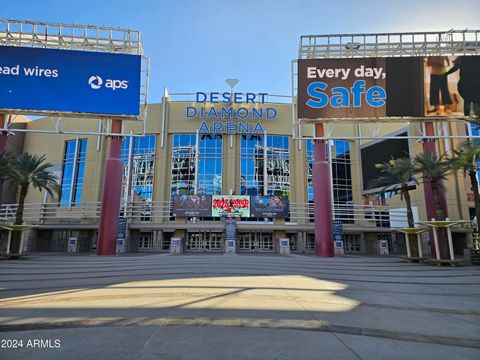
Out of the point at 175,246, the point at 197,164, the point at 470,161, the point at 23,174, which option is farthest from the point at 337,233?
the point at 23,174

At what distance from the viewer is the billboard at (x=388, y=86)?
2720cm

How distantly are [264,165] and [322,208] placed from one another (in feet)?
56.2

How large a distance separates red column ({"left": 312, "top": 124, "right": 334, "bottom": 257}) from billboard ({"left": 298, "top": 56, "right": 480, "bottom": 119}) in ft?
14.0

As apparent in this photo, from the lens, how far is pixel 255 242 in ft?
125

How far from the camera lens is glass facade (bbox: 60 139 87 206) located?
4398 centimetres

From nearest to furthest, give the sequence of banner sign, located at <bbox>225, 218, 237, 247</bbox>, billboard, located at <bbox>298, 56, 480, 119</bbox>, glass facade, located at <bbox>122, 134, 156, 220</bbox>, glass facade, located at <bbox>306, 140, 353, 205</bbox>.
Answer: billboard, located at <bbox>298, 56, 480, 119</bbox>
banner sign, located at <bbox>225, 218, 237, 247</bbox>
glass facade, located at <bbox>122, 134, 156, 220</bbox>
glass facade, located at <bbox>306, 140, 353, 205</bbox>

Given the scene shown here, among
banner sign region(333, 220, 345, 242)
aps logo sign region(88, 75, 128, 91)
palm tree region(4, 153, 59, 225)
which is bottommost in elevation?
banner sign region(333, 220, 345, 242)

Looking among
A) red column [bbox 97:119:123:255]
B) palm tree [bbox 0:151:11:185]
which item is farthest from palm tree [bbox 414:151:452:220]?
palm tree [bbox 0:151:11:185]

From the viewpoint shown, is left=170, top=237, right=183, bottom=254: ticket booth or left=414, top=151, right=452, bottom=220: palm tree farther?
left=170, top=237, right=183, bottom=254: ticket booth

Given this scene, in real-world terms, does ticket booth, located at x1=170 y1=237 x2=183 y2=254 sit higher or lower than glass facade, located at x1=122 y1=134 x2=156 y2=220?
lower

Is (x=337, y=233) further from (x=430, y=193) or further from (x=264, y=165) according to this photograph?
(x=264, y=165)

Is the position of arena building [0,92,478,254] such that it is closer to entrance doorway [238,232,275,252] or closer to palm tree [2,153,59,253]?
entrance doorway [238,232,275,252]

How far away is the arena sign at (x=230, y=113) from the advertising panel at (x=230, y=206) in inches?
440

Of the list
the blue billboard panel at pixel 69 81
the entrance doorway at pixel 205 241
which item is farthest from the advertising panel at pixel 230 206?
the blue billboard panel at pixel 69 81
